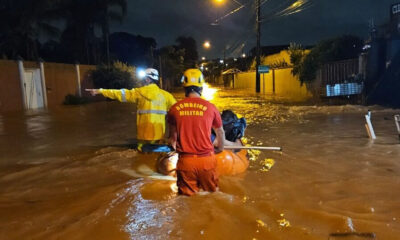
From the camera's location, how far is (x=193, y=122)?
11.5 ft

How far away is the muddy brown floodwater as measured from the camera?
3436 millimetres

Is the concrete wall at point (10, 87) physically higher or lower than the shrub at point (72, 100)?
higher

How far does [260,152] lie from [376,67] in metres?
10.9

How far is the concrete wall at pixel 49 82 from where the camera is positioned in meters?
17.8

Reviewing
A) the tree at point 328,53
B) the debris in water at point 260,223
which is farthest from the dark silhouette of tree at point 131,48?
the debris in water at point 260,223

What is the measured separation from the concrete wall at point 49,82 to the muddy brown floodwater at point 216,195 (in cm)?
1046

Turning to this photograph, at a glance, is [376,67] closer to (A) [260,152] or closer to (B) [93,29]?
(A) [260,152]

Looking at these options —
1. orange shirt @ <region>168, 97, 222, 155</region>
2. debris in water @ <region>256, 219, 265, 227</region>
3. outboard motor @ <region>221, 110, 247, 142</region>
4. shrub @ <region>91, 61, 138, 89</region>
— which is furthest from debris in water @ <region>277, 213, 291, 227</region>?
shrub @ <region>91, 61, 138, 89</region>

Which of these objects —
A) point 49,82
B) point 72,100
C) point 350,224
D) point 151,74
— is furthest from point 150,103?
point 72,100

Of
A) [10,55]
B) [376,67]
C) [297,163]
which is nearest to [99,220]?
[297,163]

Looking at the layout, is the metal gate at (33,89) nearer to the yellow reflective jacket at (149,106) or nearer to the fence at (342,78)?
the yellow reflective jacket at (149,106)

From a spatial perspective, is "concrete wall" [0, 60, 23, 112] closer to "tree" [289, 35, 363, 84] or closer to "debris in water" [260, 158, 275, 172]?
"debris in water" [260, 158, 275, 172]

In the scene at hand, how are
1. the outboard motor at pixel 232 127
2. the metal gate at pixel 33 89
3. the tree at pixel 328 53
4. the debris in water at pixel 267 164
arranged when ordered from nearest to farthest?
the outboard motor at pixel 232 127 < the debris in water at pixel 267 164 < the metal gate at pixel 33 89 < the tree at pixel 328 53

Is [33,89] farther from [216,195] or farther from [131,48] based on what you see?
[131,48]
